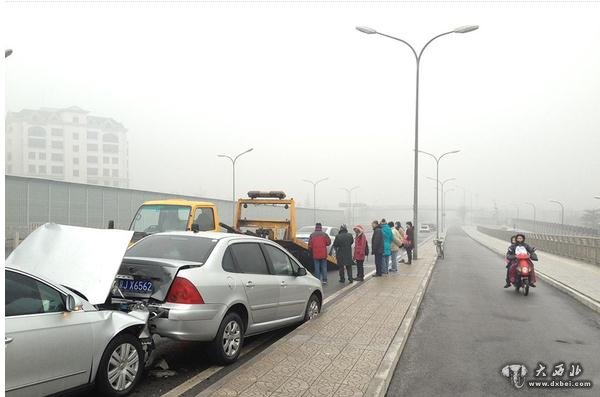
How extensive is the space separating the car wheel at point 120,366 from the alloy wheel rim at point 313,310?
3659 millimetres

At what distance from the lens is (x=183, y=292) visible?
17.8ft

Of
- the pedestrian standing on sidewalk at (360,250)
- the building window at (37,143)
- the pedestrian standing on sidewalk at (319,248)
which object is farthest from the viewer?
the building window at (37,143)

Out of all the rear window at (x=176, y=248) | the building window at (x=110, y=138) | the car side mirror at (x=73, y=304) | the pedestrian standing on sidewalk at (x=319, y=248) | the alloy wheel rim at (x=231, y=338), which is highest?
the building window at (x=110, y=138)

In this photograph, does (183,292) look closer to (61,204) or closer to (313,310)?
(313,310)

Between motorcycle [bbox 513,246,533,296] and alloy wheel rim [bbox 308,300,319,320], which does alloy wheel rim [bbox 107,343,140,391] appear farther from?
motorcycle [bbox 513,246,533,296]

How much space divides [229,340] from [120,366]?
1.48 metres

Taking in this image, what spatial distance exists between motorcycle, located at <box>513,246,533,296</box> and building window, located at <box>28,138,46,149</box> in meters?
51.4

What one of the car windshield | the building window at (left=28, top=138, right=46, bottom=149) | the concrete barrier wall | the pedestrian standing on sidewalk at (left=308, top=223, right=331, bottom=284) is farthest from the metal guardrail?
the building window at (left=28, top=138, right=46, bottom=149)

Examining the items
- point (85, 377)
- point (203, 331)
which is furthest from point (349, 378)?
A: point (85, 377)

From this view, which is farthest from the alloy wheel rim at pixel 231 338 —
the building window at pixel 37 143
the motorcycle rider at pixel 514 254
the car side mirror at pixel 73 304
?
A: the building window at pixel 37 143

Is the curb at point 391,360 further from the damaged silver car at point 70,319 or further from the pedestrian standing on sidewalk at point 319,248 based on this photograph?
the pedestrian standing on sidewalk at point 319,248

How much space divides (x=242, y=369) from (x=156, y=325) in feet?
3.36

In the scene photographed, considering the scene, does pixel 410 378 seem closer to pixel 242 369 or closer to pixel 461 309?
pixel 242 369

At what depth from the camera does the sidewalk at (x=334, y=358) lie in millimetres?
4703
